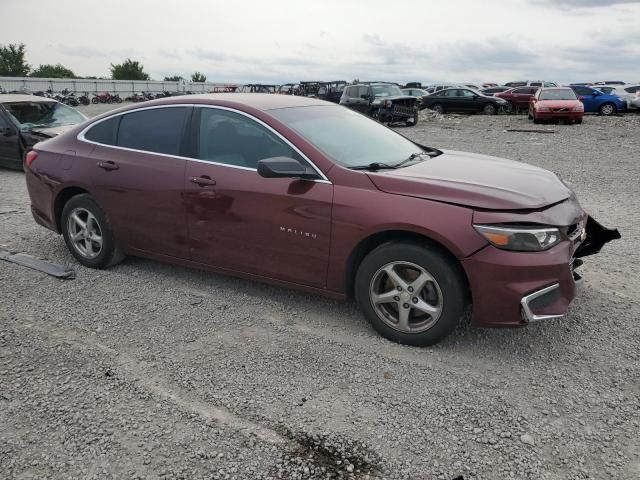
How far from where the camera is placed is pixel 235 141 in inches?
165

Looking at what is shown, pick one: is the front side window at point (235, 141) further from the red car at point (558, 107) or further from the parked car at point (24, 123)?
the red car at point (558, 107)

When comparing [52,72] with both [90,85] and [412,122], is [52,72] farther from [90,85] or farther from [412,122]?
[412,122]

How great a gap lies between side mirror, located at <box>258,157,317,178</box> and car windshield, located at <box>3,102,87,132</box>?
803 cm

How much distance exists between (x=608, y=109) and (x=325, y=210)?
82.4 ft

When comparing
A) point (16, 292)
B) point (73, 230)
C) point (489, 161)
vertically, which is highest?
point (489, 161)

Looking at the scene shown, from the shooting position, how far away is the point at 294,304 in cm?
435

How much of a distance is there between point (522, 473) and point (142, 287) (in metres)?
3.41

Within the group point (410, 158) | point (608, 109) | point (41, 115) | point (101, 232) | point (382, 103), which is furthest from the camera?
point (608, 109)

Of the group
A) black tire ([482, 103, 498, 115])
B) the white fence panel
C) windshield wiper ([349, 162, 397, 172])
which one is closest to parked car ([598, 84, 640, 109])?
black tire ([482, 103, 498, 115])

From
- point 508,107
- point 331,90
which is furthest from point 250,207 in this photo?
point 508,107

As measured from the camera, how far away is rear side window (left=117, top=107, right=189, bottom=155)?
4.46 m

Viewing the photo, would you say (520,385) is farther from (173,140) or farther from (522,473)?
(173,140)

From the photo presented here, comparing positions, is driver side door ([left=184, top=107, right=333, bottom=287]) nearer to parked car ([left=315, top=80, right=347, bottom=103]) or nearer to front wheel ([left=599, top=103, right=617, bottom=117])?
parked car ([left=315, top=80, right=347, bottom=103])

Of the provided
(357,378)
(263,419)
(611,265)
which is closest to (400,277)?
(357,378)
